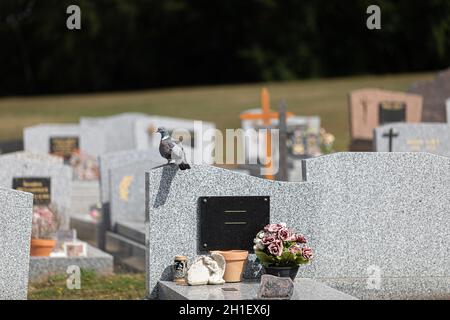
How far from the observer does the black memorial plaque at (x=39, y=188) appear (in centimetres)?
1523

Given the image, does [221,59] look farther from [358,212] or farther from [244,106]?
[358,212]

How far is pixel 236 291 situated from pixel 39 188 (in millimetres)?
6367

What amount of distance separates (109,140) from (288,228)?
44.6ft

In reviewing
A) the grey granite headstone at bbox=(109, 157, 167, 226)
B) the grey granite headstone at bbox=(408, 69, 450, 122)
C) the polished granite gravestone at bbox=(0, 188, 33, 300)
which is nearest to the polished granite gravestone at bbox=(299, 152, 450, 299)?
the polished granite gravestone at bbox=(0, 188, 33, 300)

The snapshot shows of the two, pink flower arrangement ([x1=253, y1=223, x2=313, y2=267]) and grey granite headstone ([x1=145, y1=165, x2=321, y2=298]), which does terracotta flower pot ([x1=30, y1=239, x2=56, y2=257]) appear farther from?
pink flower arrangement ([x1=253, y1=223, x2=313, y2=267])

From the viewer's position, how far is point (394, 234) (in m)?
10.9

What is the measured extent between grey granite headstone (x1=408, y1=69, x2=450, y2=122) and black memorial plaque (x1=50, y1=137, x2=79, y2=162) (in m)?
7.20

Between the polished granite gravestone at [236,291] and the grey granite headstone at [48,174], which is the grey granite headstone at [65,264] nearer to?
the grey granite headstone at [48,174]

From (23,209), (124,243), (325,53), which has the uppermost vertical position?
(325,53)

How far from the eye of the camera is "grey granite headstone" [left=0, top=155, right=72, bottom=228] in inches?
592
